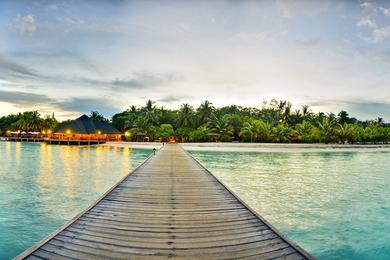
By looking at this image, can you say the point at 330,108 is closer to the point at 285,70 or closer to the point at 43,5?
the point at 285,70

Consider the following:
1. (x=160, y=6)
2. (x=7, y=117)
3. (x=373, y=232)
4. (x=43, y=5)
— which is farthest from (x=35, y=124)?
(x=373, y=232)

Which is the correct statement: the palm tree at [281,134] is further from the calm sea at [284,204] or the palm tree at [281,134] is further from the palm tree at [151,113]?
the calm sea at [284,204]

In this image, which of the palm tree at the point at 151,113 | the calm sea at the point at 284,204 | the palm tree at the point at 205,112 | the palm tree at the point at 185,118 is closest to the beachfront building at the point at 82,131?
the palm tree at the point at 151,113

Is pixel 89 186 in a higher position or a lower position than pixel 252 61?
lower

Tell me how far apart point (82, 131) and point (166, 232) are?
149ft

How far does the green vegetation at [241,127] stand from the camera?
152ft

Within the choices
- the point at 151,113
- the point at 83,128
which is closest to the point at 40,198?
the point at 83,128

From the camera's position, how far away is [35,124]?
6706cm

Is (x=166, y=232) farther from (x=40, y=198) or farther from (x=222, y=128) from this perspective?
(x=222, y=128)

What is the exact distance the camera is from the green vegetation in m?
46.4

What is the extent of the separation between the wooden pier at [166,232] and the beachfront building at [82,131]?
4292cm

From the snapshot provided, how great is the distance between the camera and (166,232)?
419cm

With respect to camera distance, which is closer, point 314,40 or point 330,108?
point 314,40

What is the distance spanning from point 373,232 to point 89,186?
10172 mm
